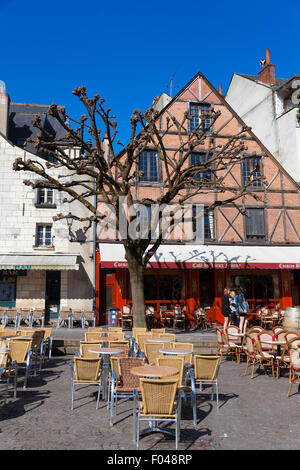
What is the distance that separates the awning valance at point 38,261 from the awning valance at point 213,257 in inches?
50.6

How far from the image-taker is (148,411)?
173 inches

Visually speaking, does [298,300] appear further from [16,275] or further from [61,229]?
[16,275]

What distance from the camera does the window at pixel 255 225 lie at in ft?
55.5

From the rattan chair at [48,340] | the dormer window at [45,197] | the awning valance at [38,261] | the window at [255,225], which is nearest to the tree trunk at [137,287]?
the rattan chair at [48,340]

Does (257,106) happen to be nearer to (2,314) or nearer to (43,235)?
(43,235)

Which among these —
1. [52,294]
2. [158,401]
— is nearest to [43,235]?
[52,294]

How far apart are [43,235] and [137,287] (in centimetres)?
604

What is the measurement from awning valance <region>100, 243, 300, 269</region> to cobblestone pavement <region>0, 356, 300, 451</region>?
758cm

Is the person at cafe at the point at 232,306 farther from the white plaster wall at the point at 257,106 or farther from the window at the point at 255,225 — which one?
the white plaster wall at the point at 257,106

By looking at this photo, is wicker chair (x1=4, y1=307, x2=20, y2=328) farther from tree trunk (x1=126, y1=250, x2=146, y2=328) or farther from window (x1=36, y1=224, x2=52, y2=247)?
tree trunk (x1=126, y1=250, x2=146, y2=328)

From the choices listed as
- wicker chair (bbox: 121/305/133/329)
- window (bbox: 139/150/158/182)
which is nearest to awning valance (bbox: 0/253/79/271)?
wicker chair (bbox: 121/305/133/329)

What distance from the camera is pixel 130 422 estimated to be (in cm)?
523

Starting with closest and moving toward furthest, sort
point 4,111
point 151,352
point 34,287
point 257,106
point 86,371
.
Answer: point 86,371 < point 151,352 < point 34,287 < point 4,111 < point 257,106
